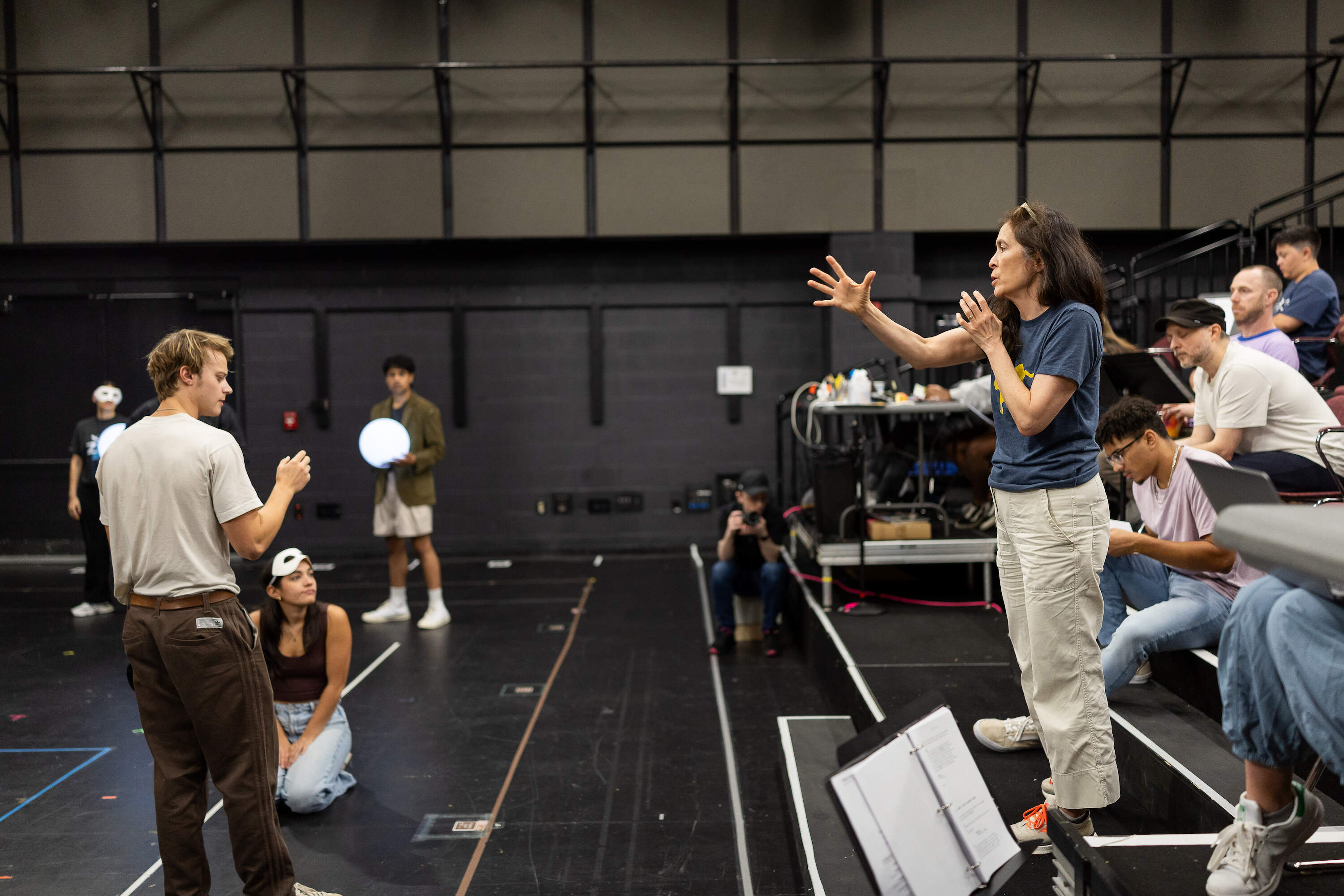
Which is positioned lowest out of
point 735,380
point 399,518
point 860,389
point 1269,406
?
point 399,518

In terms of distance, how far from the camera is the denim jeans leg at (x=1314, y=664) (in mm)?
1278

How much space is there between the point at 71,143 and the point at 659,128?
5333 mm

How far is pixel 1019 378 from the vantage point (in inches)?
82.8

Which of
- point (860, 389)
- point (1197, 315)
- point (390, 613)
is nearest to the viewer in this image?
point (1197, 315)

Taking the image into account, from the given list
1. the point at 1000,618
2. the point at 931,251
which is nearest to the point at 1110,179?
the point at 931,251

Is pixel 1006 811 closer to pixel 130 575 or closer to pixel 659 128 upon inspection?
pixel 130 575

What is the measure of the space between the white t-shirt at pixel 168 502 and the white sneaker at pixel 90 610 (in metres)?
4.91

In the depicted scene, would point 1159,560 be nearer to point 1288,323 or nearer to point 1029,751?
point 1029,751

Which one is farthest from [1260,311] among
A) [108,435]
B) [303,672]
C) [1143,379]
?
[108,435]

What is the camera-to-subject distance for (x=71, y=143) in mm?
8133

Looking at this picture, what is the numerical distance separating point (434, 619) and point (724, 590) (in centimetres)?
197

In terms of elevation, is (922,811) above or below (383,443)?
below

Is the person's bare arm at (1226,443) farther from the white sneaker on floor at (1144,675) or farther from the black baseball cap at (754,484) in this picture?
the black baseball cap at (754,484)

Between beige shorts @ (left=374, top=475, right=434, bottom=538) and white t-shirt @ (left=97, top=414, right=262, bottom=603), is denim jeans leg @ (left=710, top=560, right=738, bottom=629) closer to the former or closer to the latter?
beige shorts @ (left=374, top=475, right=434, bottom=538)
